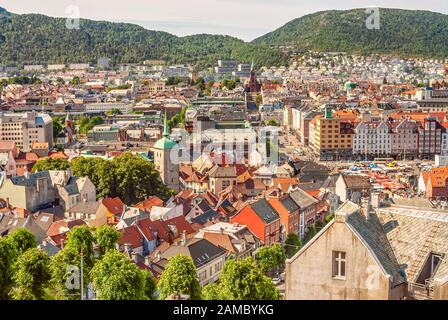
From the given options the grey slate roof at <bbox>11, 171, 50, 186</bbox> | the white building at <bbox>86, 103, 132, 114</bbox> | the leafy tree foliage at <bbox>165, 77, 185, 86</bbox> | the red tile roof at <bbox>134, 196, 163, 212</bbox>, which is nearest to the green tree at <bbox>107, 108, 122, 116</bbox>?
the white building at <bbox>86, 103, 132, 114</bbox>

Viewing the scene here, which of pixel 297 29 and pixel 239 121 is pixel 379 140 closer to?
pixel 239 121

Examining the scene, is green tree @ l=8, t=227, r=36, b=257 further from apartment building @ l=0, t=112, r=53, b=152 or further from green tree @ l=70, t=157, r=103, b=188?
apartment building @ l=0, t=112, r=53, b=152

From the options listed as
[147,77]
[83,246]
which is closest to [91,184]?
[83,246]

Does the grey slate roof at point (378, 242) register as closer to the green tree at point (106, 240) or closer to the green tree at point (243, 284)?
the green tree at point (243, 284)

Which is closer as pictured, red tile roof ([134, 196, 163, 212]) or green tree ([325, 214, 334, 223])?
green tree ([325, 214, 334, 223])

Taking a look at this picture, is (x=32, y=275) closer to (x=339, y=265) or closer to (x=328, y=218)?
(x=339, y=265)

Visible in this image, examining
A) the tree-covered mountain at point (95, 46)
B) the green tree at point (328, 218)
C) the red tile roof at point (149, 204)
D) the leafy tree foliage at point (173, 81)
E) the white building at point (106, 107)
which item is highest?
the tree-covered mountain at point (95, 46)

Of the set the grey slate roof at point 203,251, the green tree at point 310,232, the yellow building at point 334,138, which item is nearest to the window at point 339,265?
the grey slate roof at point 203,251

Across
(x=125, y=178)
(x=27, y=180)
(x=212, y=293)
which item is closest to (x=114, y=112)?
(x=125, y=178)
